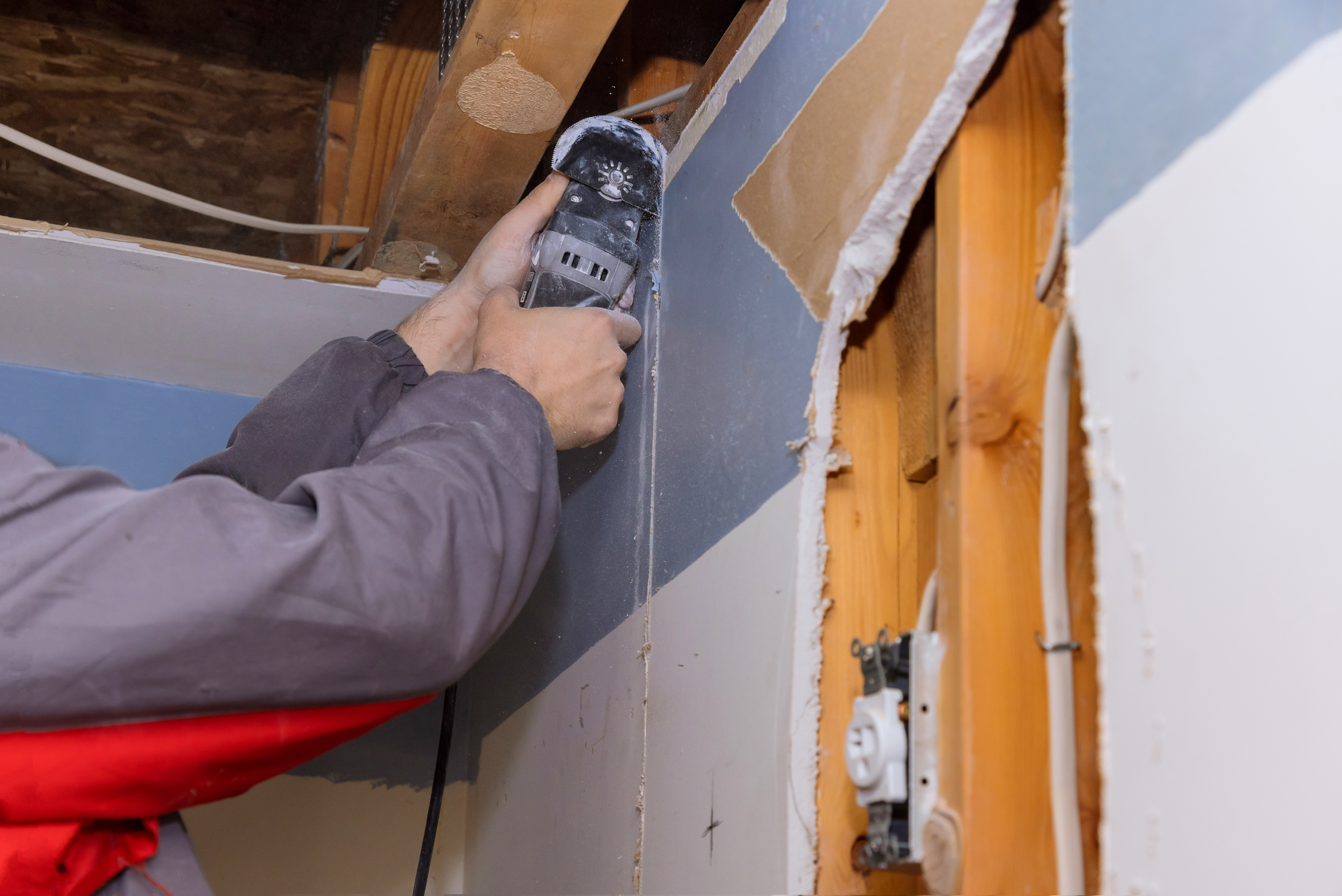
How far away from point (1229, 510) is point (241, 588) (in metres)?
0.65

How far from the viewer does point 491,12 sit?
1.13 metres

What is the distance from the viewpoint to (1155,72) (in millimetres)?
509

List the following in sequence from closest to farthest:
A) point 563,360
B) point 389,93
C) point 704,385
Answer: point 704,385
point 563,360
point 389,93

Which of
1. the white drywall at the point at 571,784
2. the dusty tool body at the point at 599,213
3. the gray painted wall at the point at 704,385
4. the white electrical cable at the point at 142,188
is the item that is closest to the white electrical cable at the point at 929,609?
the gray painted wall at the point at 704,385

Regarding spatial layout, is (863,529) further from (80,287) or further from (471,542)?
(80,287)

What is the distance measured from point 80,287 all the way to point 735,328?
1.18m

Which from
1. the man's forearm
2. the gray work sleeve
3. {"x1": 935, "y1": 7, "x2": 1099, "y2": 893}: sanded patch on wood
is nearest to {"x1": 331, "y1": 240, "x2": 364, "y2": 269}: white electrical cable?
the man's forearm

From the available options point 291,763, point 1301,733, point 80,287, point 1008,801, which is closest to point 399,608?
point 291,763

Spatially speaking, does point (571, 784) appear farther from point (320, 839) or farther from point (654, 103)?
point (654, 103)

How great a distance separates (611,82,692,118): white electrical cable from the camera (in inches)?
52.6

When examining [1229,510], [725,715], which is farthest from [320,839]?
[1229,510]

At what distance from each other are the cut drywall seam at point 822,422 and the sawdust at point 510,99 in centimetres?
63

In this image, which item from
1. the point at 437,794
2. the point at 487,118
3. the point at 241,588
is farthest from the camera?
the point at 437,794

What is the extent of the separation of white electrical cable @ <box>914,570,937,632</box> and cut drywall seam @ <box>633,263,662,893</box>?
0.48 meters
